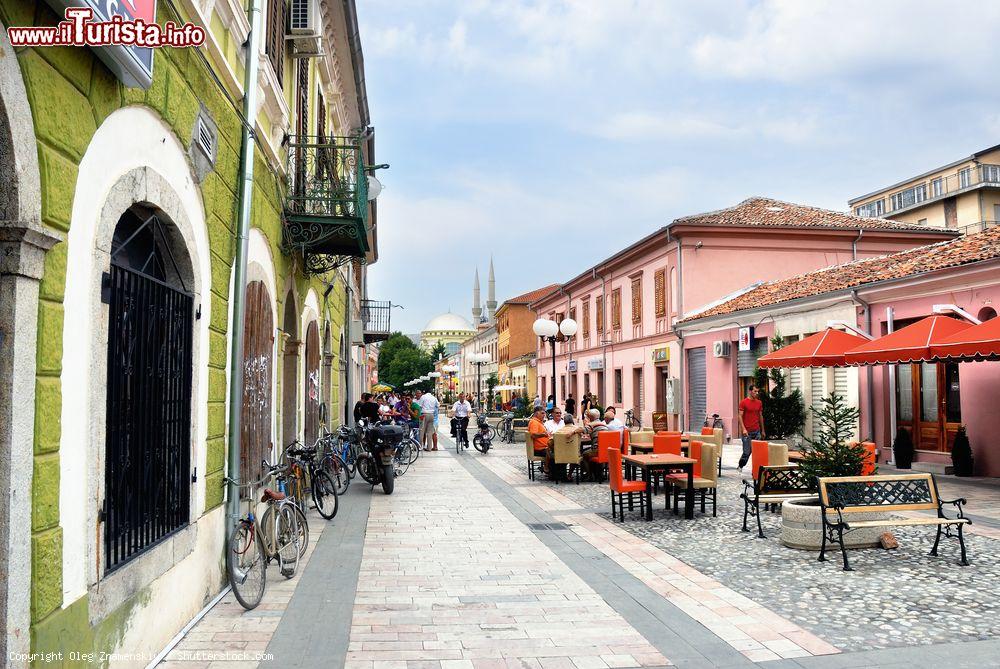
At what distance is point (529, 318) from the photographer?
5941 centimetres

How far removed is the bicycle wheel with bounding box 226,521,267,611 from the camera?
560 centimetres

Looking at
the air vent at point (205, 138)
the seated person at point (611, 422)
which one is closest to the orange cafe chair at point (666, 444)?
the seated person at point (611, 422)

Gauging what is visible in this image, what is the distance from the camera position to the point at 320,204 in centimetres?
948

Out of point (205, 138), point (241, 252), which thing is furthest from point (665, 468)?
point (205, 138)

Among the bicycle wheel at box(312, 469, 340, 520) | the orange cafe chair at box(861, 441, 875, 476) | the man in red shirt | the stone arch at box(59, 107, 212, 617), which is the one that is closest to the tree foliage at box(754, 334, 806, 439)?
the man in red shirt

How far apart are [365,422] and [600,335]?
19.5 meters

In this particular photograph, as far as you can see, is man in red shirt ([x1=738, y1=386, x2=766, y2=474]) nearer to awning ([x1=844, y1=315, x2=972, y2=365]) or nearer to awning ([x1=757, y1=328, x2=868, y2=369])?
awning ([x1=757, y1=328, x2=868, y2=369])

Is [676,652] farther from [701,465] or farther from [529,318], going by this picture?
[529,318]

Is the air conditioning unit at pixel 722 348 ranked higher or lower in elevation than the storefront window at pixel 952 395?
higher

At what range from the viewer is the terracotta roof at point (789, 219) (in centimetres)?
2533

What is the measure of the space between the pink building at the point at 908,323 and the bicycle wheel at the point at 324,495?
34.5ft

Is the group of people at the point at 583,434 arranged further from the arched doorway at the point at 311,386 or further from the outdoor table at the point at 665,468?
the arched doorway at the point at 311,386

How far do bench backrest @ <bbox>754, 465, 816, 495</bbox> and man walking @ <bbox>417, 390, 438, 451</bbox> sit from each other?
42.9 ft

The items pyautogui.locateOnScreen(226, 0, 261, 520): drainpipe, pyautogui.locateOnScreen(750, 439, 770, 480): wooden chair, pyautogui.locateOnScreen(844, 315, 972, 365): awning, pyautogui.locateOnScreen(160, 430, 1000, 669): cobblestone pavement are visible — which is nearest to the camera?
pyautogui.locateOnScreen(160, 430, 1000, 669): cobblestone pavement
